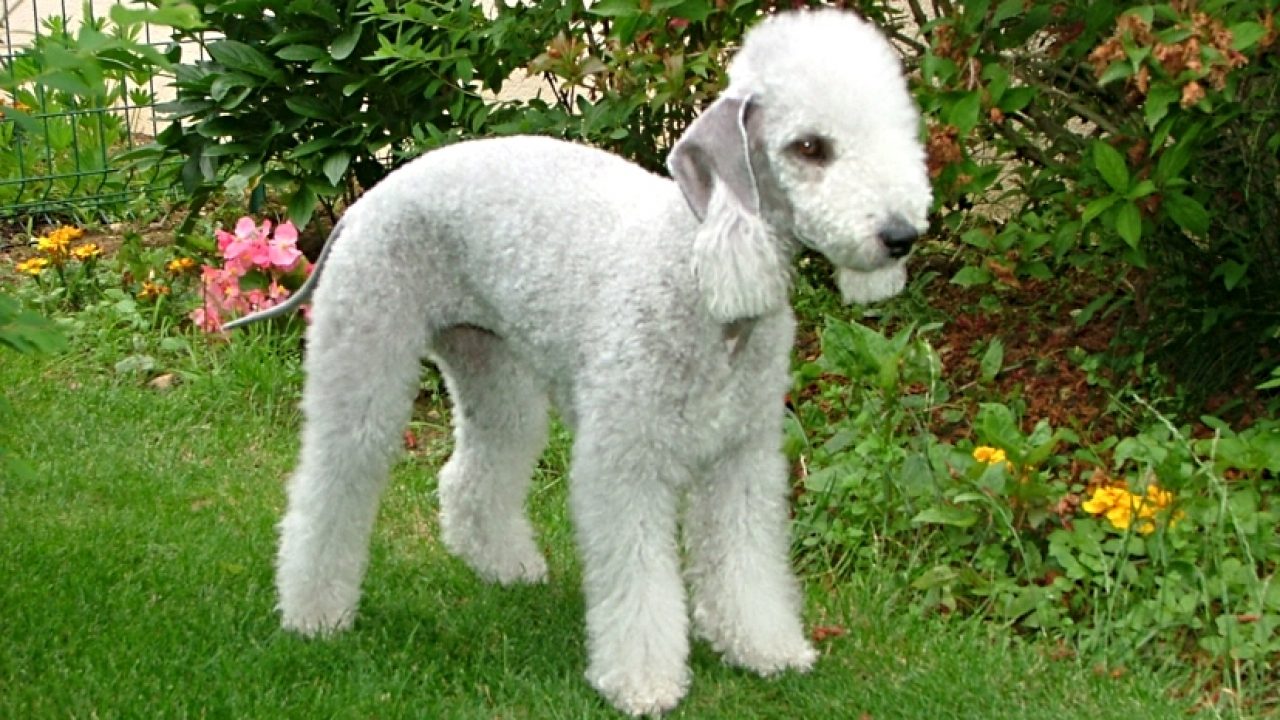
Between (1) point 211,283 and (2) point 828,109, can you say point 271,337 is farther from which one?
(2) point 828,109

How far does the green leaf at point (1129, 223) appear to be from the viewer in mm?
4008

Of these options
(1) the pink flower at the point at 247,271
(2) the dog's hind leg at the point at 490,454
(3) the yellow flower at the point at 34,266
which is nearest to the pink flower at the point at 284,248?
(1) the pink flower at the point at 247,271

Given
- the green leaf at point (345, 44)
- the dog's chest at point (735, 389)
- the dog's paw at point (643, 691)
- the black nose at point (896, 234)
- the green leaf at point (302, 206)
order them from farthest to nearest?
the green leaf at point (302, 206) < the green leaf at point (345, 44) < the dog's paw at point (643, 691) < the dog's chest at point (735, 389) < the black nose at point (896, 234)

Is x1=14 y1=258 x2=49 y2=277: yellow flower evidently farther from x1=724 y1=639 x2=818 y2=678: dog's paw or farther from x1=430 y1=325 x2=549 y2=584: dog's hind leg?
x1=724 y1=639 x2=818 y2=678: dog's paw

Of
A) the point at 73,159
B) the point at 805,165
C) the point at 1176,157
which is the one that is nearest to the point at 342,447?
the point at 805,165

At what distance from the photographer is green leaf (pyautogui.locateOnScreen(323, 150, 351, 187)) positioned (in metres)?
5.82

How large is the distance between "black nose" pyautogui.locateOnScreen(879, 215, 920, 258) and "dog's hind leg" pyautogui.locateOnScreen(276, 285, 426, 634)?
1242 mm

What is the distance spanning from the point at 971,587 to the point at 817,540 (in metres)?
0.45

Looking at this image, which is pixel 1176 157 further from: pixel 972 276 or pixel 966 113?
pixel 972 276

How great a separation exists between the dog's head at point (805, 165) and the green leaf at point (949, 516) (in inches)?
40.6

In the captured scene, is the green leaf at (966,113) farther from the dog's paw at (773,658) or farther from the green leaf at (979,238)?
the dog's paw at (773,658)

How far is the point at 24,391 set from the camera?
5652mm

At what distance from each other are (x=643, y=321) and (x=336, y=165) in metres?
2.73

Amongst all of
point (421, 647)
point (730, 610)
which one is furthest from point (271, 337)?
point (730, 610)
